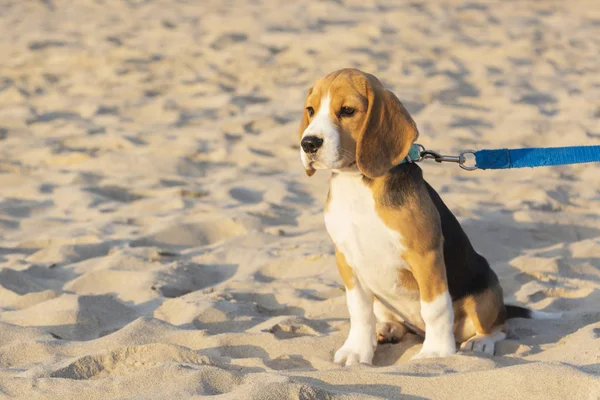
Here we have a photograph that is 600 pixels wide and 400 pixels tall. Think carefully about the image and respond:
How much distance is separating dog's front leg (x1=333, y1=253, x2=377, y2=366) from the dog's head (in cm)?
49

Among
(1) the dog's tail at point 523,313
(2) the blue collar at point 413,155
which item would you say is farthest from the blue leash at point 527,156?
(1) the dog's tail at point 523,313

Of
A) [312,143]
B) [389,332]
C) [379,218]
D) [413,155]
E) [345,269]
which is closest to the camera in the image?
[312,143]

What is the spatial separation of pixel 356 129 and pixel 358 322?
864 millimetres

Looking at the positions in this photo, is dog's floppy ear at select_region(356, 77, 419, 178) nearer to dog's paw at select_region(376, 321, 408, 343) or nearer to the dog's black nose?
the dog's black nose

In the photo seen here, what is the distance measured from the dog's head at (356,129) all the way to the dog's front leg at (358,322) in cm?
49

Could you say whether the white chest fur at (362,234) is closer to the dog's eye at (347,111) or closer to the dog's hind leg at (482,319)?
the dog's eye at (347,111)

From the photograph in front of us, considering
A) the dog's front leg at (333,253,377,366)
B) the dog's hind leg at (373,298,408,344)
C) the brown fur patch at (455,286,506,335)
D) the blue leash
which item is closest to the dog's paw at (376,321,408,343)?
the dog's hind leg at (373,298,408,344)

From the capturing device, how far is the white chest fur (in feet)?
11.5

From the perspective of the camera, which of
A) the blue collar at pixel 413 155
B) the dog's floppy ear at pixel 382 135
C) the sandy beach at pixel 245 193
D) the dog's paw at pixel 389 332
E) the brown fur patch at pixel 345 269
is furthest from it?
the dog's paw at pixel 389 332

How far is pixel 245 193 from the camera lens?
259 inches

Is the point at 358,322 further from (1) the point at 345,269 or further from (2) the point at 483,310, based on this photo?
(2) the point at 483,310

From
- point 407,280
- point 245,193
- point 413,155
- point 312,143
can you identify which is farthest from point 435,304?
point 245,193

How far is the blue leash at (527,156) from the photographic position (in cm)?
364

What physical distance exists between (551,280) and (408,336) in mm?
1093
